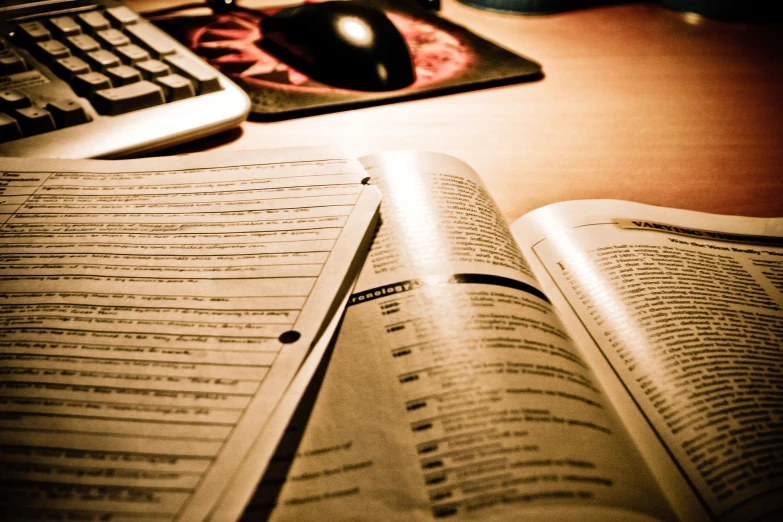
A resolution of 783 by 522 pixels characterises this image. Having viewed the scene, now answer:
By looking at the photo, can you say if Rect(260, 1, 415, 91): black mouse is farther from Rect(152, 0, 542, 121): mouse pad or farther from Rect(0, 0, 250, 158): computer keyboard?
Rect(0, 0, 250, 158): computer keyboard

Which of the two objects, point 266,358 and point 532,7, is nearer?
point 266,358

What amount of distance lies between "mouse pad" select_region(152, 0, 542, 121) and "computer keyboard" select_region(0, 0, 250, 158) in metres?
0.06

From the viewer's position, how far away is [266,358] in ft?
0.81

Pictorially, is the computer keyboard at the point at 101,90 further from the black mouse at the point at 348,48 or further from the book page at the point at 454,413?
the book page at the point at 454,413

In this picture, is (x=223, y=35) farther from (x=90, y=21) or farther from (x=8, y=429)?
(x=8, y=429)

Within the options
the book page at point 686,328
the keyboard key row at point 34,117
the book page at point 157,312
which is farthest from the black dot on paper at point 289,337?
the keyboard key row at point 34,117

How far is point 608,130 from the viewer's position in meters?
0.51

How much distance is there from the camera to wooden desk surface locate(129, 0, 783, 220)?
0.43 m

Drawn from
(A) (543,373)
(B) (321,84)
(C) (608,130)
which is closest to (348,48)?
(B) (321,84)

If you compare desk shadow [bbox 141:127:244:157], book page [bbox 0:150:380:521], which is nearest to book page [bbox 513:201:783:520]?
book page [bbox 0:150:380:521]

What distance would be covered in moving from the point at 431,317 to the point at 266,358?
0.09 m

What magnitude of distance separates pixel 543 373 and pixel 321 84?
0.41 meters

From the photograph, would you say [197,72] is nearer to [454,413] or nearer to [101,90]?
[101,90]

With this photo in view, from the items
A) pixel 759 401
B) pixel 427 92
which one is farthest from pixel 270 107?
pixel 759 401
